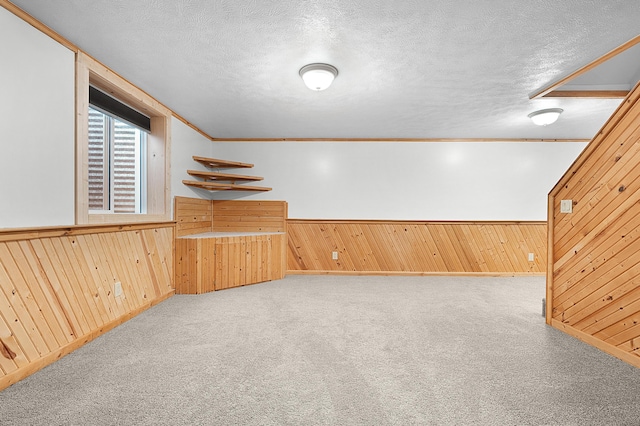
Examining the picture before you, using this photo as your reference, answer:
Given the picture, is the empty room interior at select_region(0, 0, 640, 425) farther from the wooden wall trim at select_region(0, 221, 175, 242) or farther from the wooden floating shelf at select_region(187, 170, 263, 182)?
the wooden floating shelf at select_region(187, 170, 263, 182)

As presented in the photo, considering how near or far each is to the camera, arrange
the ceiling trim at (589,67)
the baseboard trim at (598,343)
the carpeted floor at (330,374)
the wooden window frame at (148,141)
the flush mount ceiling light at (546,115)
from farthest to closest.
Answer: the flush mount ceiling light at (546,115) < the wooden window frame at (148,141) < the ceiling trim at (589,67) < the baseboard trim at (598,343) < the carpeted floor at (330,374)

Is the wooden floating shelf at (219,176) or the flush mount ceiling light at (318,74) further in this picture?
the wooden floating shelf at (219,176)

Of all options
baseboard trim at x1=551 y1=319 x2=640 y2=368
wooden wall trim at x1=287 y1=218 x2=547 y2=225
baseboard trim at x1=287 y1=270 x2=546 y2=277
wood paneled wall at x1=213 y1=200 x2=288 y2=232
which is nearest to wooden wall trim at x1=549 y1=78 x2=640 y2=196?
baseboard trim at x1=551 y1=319 x2=640 y2=368

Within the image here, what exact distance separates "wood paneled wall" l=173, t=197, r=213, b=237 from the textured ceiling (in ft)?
3.96

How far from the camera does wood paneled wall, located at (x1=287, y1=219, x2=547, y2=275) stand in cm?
492

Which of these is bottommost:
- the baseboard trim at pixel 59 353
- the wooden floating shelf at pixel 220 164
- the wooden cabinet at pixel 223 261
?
the baseboard trim at pixel 59 353

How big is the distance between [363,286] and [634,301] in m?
2.69

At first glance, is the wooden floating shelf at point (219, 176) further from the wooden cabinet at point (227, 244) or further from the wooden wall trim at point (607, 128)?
the wooden wall trim at point (607, 128)

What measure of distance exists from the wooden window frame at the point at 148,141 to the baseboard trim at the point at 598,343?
13.6 ft

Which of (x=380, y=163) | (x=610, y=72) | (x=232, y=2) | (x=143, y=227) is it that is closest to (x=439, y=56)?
(x=232, y=2)

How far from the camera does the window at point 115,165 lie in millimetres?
3072

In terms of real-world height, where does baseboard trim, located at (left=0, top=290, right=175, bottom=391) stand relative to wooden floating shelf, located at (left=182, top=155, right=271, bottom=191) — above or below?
below

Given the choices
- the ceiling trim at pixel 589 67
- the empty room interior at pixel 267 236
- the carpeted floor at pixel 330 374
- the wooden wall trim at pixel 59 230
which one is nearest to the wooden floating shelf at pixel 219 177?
the empty room interior at pixel 267 236

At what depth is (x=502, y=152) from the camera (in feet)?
16.3
